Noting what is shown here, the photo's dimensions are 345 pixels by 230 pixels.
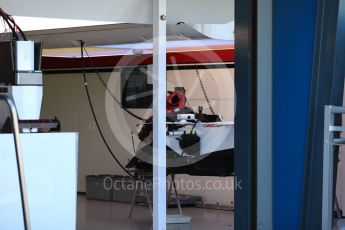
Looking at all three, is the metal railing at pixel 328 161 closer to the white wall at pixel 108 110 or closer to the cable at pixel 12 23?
the cable at pixel 12 23

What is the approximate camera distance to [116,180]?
10.5 meters

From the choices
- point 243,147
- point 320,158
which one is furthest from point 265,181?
point 320,158

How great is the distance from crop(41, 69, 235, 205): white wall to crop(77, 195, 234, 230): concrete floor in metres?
0.65

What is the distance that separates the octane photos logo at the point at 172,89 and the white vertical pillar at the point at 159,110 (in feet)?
5.91

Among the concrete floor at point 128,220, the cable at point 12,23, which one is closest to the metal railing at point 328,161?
the cable at point 12,23

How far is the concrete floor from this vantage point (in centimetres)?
808

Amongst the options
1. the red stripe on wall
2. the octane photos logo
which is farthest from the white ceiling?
the red stripe on wall

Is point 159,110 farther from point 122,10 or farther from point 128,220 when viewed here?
point 128,220

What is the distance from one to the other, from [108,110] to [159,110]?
18.8 feet

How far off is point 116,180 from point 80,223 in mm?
2188

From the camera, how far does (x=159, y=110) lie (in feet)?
17.9

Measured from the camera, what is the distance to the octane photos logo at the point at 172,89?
778 cm

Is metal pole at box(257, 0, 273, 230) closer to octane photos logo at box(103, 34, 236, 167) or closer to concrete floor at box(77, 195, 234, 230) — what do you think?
octane photos logo at box(103, 34, 236, 167)

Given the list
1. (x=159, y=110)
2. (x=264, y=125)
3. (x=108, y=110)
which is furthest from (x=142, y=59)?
(x=264, y=125)
